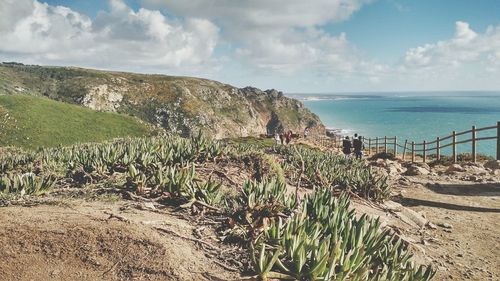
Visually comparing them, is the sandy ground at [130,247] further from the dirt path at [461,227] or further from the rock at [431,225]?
the rock at [431,225]

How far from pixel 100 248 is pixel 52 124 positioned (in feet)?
94.0

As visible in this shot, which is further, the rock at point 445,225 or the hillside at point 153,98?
the hillside at point 153,98

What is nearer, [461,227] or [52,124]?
[461,227]

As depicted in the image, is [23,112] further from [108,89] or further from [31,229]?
[108,89]

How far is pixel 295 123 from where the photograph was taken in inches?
5566

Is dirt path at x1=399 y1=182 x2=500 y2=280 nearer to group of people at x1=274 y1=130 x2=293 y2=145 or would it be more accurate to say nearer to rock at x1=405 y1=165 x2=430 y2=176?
rock at x1=405 y1=165 x2=430 y2=176

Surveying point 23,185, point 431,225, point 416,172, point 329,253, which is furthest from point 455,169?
point 23,185

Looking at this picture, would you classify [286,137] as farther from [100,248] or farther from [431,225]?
[100,248]

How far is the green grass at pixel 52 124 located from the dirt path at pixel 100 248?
24.2 meters

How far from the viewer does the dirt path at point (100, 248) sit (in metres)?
4.48

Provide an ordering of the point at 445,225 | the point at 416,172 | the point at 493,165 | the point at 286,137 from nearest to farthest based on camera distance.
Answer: the point at 445,225 → the point at 416,172 → the point at 493,165 → the point at 286,137

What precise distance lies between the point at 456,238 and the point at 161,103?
291 ft

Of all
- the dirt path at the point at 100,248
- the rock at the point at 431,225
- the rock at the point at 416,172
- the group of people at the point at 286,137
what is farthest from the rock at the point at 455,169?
the dirt path at the point at 100,248

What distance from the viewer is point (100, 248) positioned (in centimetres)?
482
